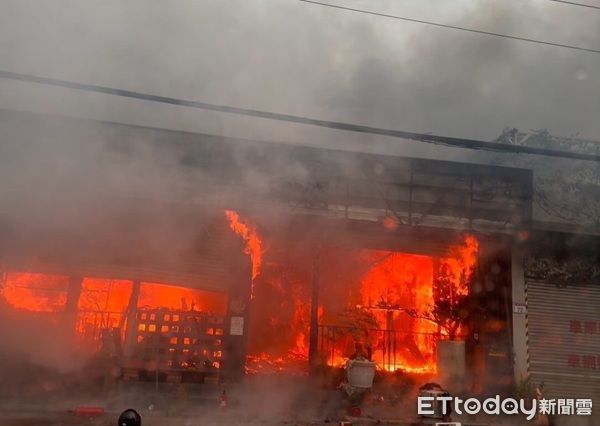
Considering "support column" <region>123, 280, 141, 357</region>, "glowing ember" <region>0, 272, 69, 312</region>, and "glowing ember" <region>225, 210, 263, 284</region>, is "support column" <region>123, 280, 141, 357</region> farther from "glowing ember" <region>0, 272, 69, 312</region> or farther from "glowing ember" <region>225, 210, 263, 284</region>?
"glowing ember" <region>225, 210, 263, 284</region>

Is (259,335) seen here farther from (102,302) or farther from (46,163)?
(46,163)

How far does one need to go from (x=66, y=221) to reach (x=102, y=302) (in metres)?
1.55

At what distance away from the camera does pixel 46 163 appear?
663 centimetres

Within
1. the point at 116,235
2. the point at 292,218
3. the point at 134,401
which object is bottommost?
the point at 134,401

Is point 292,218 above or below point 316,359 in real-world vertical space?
above

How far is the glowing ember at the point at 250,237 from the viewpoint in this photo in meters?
8.33

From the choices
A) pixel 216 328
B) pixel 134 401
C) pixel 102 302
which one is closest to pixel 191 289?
pixel 216 328

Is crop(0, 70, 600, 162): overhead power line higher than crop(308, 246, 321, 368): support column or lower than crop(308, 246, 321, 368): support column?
higher

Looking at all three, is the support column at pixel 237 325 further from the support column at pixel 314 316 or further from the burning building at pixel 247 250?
the support column at pixel 314 316

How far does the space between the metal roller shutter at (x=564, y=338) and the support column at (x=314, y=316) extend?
12.6ft

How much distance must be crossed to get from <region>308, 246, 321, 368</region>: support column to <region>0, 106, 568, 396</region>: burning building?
1.3 inches

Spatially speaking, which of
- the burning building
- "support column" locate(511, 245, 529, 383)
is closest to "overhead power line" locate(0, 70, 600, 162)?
the burning building

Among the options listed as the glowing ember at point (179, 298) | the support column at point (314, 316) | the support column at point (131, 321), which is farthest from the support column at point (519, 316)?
the support column at point (131, 321)

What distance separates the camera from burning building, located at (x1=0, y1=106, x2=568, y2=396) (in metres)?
7.11
